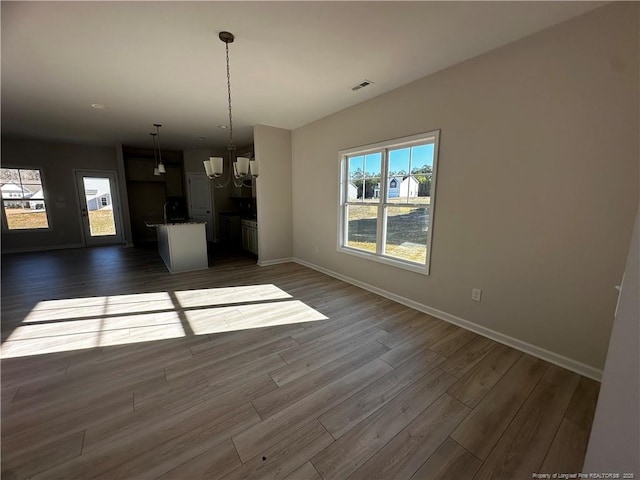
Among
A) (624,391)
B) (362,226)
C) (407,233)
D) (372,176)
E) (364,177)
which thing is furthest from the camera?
(362,226)

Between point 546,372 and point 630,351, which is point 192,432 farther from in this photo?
point 546,372

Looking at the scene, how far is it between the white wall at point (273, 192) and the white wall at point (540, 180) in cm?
274

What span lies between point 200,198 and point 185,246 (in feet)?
11.4

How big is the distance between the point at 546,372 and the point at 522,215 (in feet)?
4.36

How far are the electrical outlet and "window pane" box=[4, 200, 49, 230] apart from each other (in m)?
9.64

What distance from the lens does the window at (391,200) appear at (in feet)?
10.1

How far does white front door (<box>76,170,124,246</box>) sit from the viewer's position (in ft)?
23.1

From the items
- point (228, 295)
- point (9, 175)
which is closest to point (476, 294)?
point (228, 295)

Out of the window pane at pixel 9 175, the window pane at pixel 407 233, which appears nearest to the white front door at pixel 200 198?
the window pane at pixel 9 175

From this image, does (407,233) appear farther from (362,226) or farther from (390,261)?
(362,226)

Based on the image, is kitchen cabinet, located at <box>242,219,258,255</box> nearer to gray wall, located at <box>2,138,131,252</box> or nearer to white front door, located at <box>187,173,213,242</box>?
white front door, located at <box>187,173,213,242</box>

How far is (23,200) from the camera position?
6324 mm

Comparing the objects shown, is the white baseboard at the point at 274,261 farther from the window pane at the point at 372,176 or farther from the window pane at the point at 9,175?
the window pane at the point at 9,175

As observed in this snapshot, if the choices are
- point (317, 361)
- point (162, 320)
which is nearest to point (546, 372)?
point (317, 361)
